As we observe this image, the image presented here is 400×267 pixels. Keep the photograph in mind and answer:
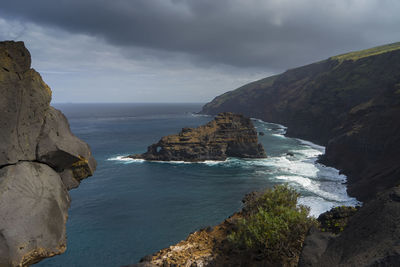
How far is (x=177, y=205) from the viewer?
48438mm

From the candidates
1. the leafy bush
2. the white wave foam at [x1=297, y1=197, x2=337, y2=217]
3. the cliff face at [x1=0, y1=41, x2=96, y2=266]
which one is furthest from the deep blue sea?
the cliff face at [x1=0, y1=41, x2=96, y2=266]

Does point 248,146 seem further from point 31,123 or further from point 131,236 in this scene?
point 31,123

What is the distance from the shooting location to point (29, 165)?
30.3ft

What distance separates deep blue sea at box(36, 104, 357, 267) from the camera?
35.2 m

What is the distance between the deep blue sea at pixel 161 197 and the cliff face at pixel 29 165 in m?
25.3

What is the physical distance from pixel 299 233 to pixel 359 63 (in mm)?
147777

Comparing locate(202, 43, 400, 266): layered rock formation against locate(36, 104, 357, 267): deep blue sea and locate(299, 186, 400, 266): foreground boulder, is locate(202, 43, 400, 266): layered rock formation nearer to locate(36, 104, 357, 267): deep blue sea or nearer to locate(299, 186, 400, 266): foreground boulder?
locate(299, 186, 400, 266): foreground boulder

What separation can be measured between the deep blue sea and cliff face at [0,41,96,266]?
25.3 m

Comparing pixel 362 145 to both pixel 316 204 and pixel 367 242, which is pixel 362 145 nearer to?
pixel 316 204

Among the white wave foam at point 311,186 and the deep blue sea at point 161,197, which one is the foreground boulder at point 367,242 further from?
the white wave foam at point 311,186

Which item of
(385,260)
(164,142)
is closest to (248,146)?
(164,142)

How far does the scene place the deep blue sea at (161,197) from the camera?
3522cm

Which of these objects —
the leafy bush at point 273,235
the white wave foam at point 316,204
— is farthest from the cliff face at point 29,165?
the white wave foam at point 316,204

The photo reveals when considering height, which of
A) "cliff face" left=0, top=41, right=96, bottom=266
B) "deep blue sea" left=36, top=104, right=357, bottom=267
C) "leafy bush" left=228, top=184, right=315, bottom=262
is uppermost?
"cliff face" left=0, top=41, right=96, bottom=266
